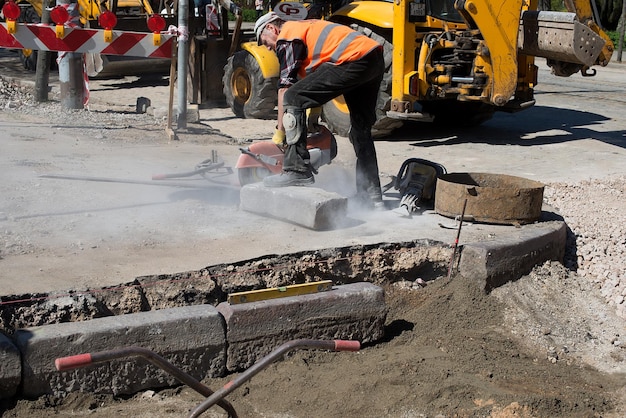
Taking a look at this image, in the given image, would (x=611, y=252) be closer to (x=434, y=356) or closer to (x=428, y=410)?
(x=434, y=356)

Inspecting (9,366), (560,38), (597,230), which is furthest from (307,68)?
(560,38)

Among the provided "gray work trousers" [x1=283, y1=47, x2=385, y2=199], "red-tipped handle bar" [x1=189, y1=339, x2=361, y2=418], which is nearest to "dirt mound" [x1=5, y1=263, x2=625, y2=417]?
"red-tipped handle bar" [x1=189, y1=339, x2=361, y2=418]

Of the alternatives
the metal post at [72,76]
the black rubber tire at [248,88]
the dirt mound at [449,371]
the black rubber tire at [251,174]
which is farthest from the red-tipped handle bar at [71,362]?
the black rubber tire at [248,88]

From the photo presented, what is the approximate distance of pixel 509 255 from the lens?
5535 millimetres

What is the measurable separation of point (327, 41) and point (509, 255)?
6.67 ft

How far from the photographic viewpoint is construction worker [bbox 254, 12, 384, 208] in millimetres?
5953

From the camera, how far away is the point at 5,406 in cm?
382

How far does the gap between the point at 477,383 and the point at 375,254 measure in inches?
49.3

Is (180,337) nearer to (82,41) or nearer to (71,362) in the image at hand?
(71,362)

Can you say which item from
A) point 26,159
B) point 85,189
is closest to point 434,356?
point 85,189

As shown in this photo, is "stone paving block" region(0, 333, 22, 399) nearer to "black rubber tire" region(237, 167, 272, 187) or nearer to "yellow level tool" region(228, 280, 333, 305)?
"yellow level tool" region(228, 280, 333, 305)

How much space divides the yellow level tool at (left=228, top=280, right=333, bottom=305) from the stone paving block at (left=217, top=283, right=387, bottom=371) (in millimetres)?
31

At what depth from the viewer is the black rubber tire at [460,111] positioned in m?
11.4

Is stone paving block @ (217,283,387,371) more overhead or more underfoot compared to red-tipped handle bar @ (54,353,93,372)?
more underfoot
